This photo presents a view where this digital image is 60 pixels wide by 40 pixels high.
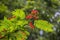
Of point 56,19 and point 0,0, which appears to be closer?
point 0,0

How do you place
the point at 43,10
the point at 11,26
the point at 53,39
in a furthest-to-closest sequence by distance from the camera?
the point at 53,39
the point at 43,10
the point at 11,26

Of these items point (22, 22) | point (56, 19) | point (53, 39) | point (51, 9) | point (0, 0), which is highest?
point (22, 22)

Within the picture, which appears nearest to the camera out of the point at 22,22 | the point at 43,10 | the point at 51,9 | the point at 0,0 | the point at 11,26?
the point at 11,26

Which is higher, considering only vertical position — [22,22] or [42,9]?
[22,22]

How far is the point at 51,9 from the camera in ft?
15.9

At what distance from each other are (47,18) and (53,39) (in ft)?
2.79

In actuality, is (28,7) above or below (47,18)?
above

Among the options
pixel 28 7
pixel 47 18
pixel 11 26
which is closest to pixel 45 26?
pixel 11 26

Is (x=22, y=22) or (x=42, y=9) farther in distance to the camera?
(x=42, y=9)

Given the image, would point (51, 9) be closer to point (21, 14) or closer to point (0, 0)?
point (0, 0)

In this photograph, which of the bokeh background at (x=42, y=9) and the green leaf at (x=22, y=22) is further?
the bokeh background at (x=42, y=9)

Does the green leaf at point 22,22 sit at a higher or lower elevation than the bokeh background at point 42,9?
higher

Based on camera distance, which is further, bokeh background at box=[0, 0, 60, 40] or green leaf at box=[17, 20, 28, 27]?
bokeh background at box=[0, 0, 60, 40]

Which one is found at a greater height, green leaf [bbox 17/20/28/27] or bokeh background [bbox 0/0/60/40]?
green leaf [bbox 17/20/28/27]
